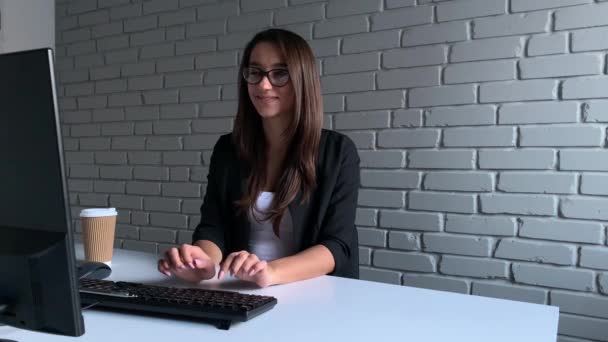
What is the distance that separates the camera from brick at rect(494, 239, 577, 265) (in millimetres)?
1406

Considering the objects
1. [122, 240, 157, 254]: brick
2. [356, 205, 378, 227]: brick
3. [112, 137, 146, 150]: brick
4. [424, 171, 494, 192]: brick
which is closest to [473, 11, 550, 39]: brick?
[424, 171, 494, 192]: brick

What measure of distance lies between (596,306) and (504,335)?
951 millimetres

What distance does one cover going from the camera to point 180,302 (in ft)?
2.22

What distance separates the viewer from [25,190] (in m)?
0.48

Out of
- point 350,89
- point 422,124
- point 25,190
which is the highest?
point 350,89

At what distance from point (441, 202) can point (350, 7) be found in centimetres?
78

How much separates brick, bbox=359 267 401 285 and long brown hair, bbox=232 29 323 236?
602 millimetres

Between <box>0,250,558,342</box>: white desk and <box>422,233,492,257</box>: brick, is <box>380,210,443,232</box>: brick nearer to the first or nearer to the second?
<box>422,233,492,257</box>: brick

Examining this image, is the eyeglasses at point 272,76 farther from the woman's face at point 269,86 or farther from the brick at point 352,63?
the brick at point 352,63

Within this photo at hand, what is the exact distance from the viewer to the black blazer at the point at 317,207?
3.89ft

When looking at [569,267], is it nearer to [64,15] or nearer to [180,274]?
[180,274]

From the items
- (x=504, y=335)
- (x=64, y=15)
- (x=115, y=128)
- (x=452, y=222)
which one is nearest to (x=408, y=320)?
(x=504, y=335)

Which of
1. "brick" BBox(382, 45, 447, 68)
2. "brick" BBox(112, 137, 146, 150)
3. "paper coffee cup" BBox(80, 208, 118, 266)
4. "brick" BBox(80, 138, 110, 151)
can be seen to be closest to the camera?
"paper coffee cup" BBox(80, 208, 118, 266)

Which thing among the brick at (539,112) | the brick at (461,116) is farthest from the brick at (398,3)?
the brick at (539,112)
